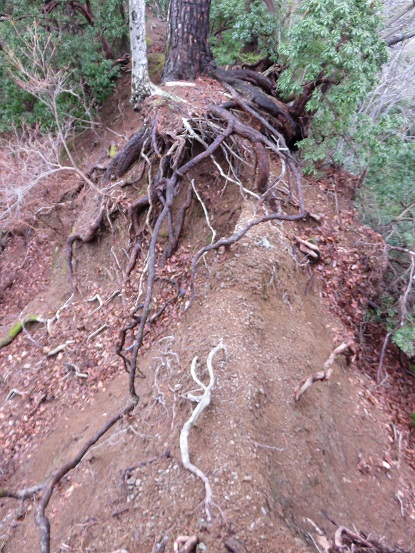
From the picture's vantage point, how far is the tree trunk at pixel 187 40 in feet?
17.4

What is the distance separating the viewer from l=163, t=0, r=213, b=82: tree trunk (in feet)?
17.4

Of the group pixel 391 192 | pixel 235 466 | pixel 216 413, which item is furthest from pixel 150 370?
pixel 391 192

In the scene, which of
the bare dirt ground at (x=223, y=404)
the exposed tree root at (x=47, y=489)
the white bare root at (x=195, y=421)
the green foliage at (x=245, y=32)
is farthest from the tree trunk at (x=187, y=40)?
the exposed tree root at (x=47, y=489)

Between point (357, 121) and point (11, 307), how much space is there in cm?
655

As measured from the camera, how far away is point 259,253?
4289mm

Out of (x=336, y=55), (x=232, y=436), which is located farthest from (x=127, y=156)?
(x=232, y=436)

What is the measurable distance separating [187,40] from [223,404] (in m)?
4.88

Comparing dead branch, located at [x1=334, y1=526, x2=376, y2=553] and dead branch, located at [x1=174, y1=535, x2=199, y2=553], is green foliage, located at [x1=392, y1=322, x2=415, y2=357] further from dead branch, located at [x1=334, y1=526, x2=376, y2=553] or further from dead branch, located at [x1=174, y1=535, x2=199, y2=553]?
dead branch, located at [x1=174, y1=535, x2=199, y2=553]

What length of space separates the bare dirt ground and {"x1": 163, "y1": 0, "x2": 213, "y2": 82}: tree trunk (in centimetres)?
32

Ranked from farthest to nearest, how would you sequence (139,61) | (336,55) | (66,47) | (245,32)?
(66,47), (245,32), (139,61), (336,55)

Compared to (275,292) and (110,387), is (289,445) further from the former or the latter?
(110,387)

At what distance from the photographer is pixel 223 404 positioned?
3123mm

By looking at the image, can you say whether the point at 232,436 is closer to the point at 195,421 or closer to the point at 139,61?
the point at 195,421

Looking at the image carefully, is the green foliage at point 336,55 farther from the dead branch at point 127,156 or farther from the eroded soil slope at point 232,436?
the dead branch at point 127,156
